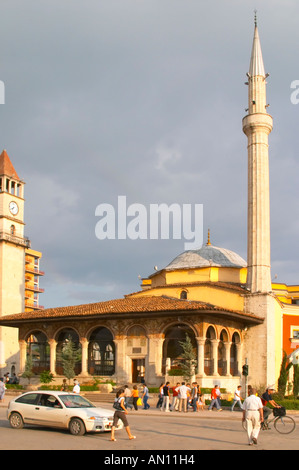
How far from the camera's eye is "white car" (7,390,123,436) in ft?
51.3

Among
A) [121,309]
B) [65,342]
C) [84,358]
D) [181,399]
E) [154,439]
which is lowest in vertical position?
[181,399]

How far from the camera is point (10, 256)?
62.3 metres

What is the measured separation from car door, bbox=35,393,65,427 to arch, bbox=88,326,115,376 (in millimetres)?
22123

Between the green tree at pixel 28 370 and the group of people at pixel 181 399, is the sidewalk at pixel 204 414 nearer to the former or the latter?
the group of people at pixel 181 399

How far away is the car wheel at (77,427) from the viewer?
1559 cm

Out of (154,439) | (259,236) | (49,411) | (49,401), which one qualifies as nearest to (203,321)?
(259,236)

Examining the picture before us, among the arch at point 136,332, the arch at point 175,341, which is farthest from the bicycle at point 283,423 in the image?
the arch at point 136,332

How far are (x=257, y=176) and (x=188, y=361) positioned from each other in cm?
1496

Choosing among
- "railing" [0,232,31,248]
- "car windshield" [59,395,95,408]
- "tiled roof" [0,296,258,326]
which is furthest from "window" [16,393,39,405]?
"railing" [0,232,31,248]

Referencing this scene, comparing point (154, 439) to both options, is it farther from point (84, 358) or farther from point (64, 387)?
point (84, 358)

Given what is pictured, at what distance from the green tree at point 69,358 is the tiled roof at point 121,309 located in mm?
1865
